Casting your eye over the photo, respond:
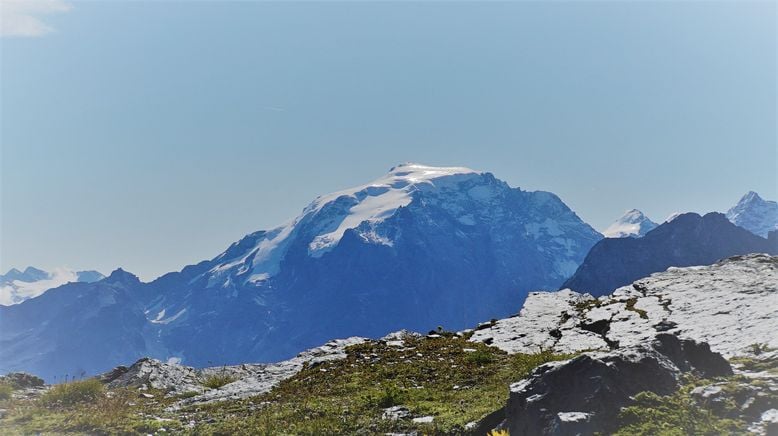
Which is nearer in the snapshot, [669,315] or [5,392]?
[5,392]

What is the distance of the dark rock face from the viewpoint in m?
12.8

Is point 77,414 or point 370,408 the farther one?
point 77,414

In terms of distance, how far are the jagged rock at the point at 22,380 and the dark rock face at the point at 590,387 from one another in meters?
31.4

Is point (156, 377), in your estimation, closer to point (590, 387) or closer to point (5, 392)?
point (5, 392)

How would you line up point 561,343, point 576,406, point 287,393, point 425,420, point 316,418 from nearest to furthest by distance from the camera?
point 576,406 < point 425,420 < point 316,418 < point 287,393 < point 561,343

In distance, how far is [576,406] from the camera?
13.1 meters

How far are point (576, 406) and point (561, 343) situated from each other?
17154mm

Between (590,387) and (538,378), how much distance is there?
4.49ft

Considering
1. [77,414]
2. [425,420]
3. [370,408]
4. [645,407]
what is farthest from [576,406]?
[77,414]

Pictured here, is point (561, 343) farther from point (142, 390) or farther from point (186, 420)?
point (142, 390)

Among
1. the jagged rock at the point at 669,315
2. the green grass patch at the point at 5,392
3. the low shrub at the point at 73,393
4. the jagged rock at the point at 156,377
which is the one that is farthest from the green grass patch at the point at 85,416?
the jagged rock at the point at 669,315

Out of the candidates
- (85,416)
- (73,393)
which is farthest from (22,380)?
(85,416)

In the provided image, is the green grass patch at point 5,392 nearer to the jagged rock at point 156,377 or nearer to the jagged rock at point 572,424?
the jagged rock at point 156,377

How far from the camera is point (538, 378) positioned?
563 inches
